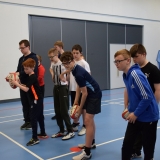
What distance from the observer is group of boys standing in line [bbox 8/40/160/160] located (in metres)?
2.49

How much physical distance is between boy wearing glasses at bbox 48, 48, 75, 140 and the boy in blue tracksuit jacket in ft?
6.21

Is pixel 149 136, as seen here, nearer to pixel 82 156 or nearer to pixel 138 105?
pixel 138 105

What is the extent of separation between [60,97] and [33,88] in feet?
1.91

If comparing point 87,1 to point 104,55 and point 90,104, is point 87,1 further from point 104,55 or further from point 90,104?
point 90,104

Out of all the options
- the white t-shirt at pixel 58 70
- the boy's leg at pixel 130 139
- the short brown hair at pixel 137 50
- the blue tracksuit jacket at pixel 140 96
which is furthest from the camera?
the white t-shirt at pixel 58 70

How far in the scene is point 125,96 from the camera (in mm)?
3066

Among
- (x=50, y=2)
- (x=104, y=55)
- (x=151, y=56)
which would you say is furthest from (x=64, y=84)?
(x=151, y=56)

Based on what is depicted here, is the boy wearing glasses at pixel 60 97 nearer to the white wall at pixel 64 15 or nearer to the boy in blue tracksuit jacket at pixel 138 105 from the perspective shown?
the boy in blue tracksuit jacket at pixel 138 105

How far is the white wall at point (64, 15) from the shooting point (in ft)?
27.6

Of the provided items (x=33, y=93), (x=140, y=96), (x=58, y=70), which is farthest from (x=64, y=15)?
(x=140, y=96)

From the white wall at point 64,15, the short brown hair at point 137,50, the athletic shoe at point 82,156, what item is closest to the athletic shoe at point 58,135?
the athletic shoe at point 82,156

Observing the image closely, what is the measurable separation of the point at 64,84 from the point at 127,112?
2.01 meters

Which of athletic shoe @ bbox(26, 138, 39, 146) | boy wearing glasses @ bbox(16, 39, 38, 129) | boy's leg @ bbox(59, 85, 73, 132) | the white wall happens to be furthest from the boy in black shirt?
the white wall

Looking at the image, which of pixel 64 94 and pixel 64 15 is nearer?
pixel 64 94
